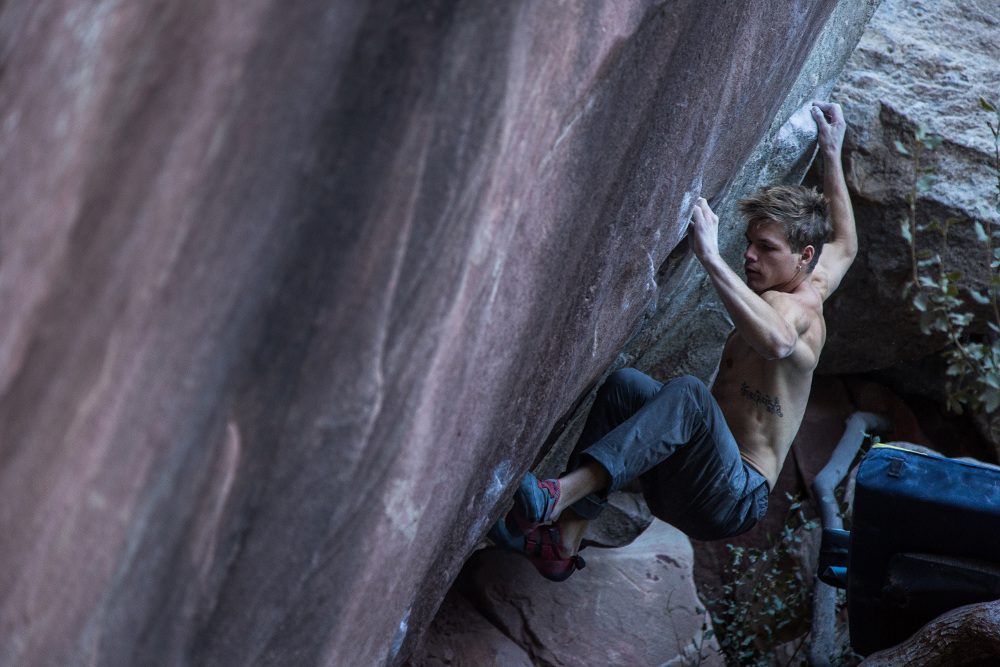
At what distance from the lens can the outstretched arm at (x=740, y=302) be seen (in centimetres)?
352

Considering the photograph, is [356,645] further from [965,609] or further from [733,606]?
[733,606]

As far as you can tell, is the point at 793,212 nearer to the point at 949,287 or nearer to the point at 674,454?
the point at 674,454

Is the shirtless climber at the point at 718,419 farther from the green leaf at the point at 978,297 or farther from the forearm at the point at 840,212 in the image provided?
the green leaf at the point at 978,297

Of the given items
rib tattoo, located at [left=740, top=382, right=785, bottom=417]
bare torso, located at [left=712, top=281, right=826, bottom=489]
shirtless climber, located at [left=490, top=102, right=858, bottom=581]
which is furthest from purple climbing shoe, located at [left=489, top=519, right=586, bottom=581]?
rib tattoo, located at [left=740, top=382, right=785, bottom=417]

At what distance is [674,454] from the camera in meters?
3.85

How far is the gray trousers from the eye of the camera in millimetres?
3658

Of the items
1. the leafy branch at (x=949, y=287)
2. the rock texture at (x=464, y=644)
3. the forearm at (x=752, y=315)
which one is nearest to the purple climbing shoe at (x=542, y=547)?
the rock texture at (x=464, y=644)

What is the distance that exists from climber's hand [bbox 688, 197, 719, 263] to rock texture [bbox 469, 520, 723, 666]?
190 centimetres

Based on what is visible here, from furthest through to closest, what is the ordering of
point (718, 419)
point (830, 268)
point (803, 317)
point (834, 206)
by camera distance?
point (834, 206) → point (830, 268) → point (803, 317) → point (718, 419)

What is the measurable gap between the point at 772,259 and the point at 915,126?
160cm

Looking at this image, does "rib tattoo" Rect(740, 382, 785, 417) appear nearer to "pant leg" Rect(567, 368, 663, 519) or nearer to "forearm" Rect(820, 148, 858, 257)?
"pant leg" Rect(567, 368, 663, 519)

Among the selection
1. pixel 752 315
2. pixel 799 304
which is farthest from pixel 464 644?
pixel 799 304

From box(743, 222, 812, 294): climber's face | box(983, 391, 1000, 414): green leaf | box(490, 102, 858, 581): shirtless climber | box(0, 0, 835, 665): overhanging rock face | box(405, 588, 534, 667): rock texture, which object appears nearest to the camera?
box(0, 0, 835, 665): overhanging rock face

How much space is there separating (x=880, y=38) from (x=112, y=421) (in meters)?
4.87
